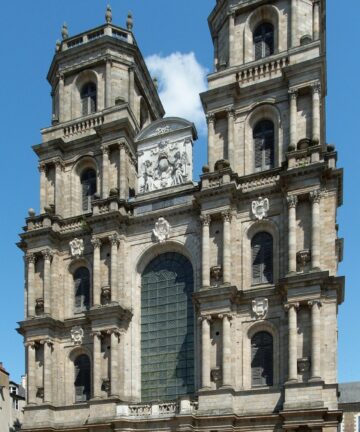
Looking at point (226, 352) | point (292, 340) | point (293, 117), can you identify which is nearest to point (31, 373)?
point (226, 352)

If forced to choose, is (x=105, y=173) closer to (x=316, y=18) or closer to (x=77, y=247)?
(x=77, y=247)

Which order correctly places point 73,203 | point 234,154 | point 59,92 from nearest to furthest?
point 234,154
point 73,203
point 59,92

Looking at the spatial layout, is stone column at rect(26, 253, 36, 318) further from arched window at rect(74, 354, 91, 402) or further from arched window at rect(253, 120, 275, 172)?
arched window at rect(253, 120, 275, 172)

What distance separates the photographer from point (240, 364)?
34.5 meters

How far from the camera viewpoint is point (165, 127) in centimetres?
4138

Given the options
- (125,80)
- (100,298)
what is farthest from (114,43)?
(100,298)

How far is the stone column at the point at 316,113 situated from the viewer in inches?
1423

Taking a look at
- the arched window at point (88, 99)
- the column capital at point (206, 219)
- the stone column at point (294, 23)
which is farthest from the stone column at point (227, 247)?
the arched window at point (88, 99)

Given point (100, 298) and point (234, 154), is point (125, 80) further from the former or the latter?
point (100, 298)

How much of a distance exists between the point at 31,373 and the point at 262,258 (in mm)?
15238

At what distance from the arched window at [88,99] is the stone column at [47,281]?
10.3 metres

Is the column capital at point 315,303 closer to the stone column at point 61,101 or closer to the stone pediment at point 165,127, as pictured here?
the stone pediment at point 165,127

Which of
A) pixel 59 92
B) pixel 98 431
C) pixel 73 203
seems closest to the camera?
pixel 98 431

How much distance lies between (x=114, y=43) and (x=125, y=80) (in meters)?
2.61
